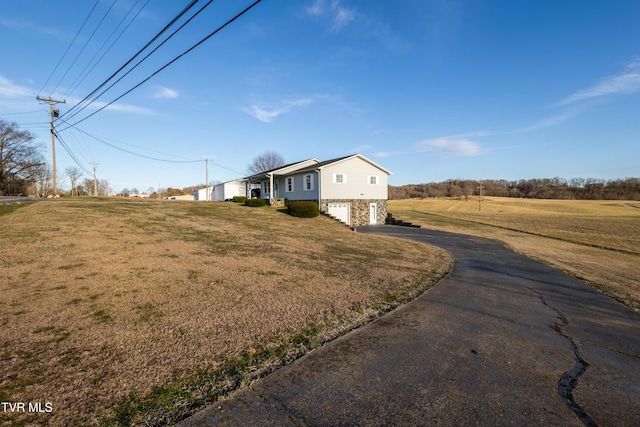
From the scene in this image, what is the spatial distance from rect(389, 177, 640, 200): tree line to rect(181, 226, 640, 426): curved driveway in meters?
96.2

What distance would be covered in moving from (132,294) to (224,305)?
198cm

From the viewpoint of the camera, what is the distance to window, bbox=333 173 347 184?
26206 mm

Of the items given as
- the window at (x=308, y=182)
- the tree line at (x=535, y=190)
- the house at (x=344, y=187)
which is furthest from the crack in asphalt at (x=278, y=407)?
the tree line at (x=535, y=190)

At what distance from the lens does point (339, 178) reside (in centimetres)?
2650

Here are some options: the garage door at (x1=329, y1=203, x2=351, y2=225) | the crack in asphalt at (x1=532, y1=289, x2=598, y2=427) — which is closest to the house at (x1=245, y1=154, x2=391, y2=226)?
the garage door at (x1=329, y1=203, x2=351, y2=225)

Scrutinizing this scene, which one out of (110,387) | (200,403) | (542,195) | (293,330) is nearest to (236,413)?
(200,403)

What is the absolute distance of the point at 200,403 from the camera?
9.77 ft

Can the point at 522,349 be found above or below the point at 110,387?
below

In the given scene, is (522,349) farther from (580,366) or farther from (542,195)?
(542,195)

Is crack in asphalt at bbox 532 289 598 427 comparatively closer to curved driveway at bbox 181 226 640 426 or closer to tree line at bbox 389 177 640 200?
curved driveway at bbox 181 226 640 426

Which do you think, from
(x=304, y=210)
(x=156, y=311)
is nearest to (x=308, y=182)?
(x=304, y=210)

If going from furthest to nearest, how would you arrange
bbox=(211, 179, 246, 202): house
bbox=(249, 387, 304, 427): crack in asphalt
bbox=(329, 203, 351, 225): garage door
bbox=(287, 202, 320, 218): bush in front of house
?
1. bbox=(211, 179, 246, 202): house
2. bbox=(329, 203, 351, 225): garage door
3. bbox=(287, 202, 320, 218): bush in front of house
4. bbox=(249, 387, 304, 427): crack in asphalt

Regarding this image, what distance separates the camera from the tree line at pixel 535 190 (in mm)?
94312

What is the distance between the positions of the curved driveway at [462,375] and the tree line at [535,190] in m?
96.2
